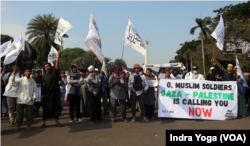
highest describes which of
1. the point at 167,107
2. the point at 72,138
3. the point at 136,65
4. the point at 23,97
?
the point at 136,65

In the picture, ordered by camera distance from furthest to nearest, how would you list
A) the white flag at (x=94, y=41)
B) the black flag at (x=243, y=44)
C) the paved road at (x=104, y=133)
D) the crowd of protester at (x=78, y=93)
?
the black flag at (x=243, y=44), the white flag at (x=94, y=41), the crowd of protester at (x=78, y=93), the paved road at (x=104, y=133)

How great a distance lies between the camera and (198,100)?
698cm

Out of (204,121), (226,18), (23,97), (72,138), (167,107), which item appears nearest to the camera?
(72,138)

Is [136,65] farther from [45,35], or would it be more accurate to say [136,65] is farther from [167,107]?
[45,35]

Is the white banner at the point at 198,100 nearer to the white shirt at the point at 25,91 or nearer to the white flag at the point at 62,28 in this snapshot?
the white flag at the point at 62,28

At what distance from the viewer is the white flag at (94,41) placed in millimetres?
6355

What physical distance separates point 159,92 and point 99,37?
9.41 feet

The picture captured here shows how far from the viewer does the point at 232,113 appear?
6.88 m

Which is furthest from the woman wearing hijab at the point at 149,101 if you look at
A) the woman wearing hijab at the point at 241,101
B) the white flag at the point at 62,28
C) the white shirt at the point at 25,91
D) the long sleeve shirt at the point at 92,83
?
the white shirt at the point at 25,91

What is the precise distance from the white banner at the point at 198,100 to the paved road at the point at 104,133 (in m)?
0.28

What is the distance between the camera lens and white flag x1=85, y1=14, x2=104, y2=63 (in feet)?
20.9

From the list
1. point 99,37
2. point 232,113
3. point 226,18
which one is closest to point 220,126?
point 232,113

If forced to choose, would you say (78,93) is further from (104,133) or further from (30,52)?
(30,52)

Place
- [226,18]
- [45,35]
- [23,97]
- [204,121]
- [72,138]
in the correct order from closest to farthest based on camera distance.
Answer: [72,138] < [23,97] < [204,121] < [45,35] < [226,18]
